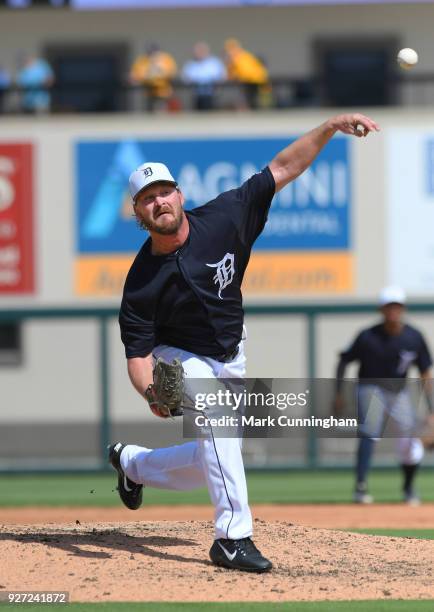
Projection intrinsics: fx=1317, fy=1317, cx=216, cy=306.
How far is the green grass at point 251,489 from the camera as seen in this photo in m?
11.6

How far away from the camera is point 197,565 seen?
636 cm

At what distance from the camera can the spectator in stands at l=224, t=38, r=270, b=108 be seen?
18219mm

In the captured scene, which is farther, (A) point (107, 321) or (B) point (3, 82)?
(B) point (3, 82)

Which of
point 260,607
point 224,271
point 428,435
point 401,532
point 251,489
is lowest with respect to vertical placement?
point 251,489

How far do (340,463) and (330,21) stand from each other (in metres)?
9.10

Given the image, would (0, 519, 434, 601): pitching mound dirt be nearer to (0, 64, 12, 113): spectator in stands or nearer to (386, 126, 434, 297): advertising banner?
(386, 126, 434, 297): advertising banner

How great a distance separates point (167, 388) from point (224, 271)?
2.21ft

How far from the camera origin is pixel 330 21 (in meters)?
20.5

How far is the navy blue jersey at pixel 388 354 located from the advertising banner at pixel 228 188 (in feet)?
22.1

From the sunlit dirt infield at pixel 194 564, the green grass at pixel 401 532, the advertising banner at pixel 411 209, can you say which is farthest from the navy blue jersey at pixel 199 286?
the advertising banner at pixel 411 209

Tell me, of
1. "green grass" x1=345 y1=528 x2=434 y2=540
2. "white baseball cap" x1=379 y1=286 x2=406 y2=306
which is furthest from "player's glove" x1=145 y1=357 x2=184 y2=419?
"white baseball cap" x1=379 y1=286 x2=406 y2=306

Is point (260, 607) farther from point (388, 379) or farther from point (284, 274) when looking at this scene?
point (284, 274)

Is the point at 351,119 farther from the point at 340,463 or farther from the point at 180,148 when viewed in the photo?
the point at 180,148

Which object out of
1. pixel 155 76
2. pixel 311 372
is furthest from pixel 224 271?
pixel 155 76
